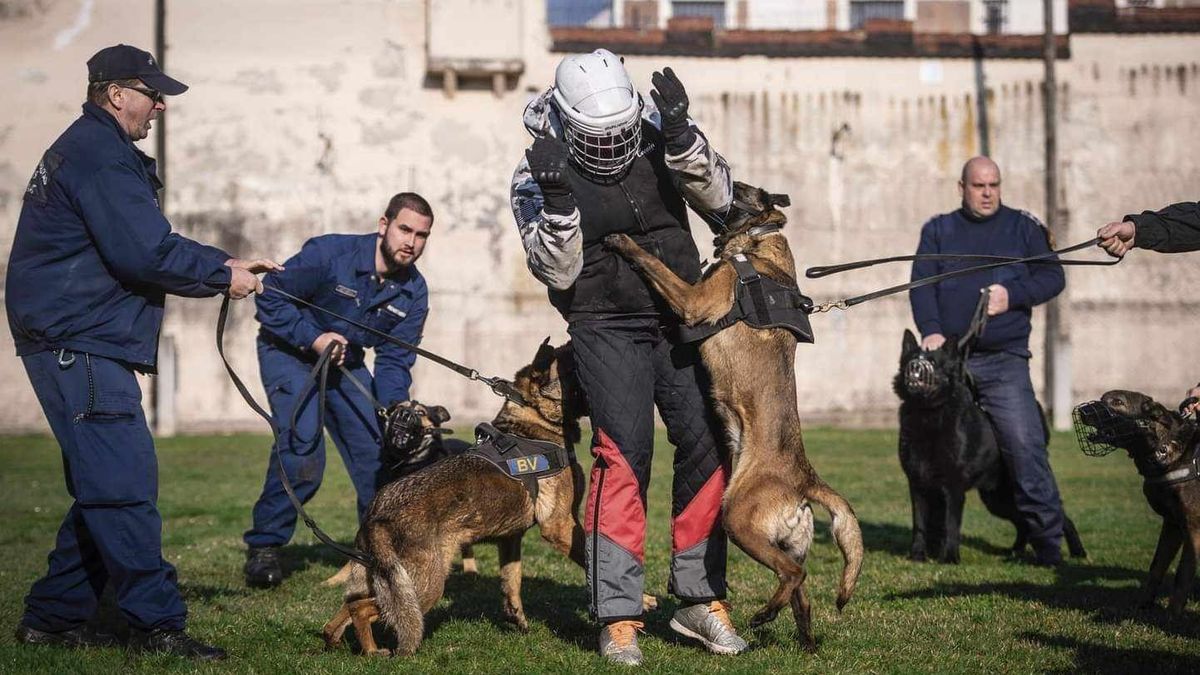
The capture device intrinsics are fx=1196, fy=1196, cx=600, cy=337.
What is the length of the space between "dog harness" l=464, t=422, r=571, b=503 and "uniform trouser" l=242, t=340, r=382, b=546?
1.44 m

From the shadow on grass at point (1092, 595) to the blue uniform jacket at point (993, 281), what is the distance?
5.10ft

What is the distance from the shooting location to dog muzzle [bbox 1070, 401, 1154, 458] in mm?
5793

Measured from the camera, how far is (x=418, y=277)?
719 cm

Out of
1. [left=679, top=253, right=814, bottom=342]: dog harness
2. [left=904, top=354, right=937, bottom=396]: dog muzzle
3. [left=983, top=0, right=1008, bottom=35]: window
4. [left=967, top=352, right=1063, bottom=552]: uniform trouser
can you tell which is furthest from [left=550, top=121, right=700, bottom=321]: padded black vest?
[left=983, top=0, right=1008, bottom=35]: window

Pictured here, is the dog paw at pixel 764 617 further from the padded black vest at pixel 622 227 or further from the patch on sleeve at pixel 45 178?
the patch on sleeve at pixel 45 178

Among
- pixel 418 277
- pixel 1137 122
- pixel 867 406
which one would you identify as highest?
pixel 1137 122

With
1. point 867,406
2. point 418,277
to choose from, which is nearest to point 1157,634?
point 418,277

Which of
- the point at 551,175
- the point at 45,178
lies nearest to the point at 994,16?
the point at 551,175

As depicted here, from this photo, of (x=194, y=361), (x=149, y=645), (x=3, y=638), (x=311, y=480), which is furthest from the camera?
(x=194, y=361)

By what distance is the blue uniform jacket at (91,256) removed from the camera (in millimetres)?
4793

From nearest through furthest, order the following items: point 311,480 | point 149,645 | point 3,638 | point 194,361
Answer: point 149,645, point 3,638, point 311,480, point 194,361

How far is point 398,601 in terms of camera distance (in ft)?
16.6

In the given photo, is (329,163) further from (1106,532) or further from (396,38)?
(1106,532)

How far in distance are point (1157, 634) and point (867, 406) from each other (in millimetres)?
16316
